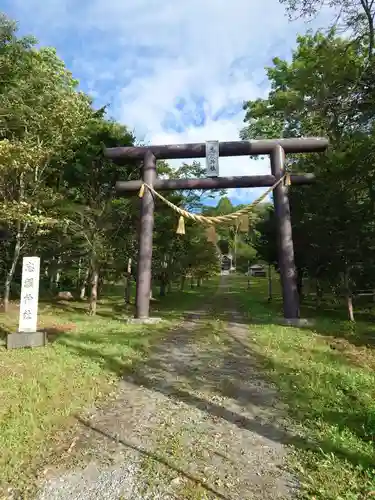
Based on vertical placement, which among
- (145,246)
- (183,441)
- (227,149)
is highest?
(227,149)

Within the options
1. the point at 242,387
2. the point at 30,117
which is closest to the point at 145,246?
the point at 30,117

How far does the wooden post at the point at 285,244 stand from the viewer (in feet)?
38.4

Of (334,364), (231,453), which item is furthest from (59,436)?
(334,364)

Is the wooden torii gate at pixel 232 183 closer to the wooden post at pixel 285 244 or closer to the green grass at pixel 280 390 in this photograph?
the wooden post at pixel 285 244

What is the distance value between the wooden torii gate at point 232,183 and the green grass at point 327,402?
2489 mm

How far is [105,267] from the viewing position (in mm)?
18109

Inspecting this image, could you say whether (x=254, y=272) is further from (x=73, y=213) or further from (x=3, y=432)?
(x=3, y=432)

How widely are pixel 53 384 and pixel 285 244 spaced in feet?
27.7

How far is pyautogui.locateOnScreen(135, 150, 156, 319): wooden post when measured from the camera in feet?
40.0

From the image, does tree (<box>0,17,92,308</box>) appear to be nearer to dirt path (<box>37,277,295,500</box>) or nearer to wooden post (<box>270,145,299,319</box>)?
wooden post (<box>270,145,299,319</box>)

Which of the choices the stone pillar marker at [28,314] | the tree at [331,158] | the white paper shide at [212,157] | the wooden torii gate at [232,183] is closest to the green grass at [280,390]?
the stone pillar marker at [28,314]

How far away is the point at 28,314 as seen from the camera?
28.2 ft

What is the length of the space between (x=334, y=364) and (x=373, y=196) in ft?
27.3

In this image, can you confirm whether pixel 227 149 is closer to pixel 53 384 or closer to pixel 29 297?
pixel 29 297
